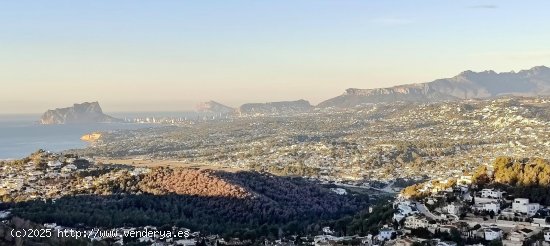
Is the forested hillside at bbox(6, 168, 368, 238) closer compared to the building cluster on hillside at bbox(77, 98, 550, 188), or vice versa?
the forested hillside at bbox(6, 168, 368, 238)

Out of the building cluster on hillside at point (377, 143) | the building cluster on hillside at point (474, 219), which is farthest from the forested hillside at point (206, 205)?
the building cluster on hillside at point (377, 143)

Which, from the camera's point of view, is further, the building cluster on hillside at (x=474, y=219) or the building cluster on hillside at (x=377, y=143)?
the building cluster on hillside at (x=377, y=143)

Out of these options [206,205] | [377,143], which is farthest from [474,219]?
[377,143]

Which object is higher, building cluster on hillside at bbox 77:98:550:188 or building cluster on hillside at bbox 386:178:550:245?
building cluster on hillside at bbox 386:178:550:245

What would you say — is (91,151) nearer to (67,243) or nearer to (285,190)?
(285,190)

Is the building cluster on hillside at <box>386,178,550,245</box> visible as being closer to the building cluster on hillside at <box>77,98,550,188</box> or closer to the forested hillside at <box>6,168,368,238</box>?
the forested hillside at <box>6,168,368,238</box>

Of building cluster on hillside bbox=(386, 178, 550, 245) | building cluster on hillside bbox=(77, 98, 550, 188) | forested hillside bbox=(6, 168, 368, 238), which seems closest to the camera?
building cluster on hillside bbox=(386, 178, 550, 245)

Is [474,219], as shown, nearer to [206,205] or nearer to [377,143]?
[206,205]

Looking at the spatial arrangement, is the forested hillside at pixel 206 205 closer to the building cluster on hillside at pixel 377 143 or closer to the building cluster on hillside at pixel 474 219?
the building cluster on hillside at pixel 474 219

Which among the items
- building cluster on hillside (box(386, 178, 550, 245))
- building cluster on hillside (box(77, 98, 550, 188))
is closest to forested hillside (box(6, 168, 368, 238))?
building cluster on hillside (box(386, 178, 550, 245))

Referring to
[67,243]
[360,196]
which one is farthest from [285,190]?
[67,243]

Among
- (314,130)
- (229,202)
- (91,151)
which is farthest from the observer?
(314,130)
